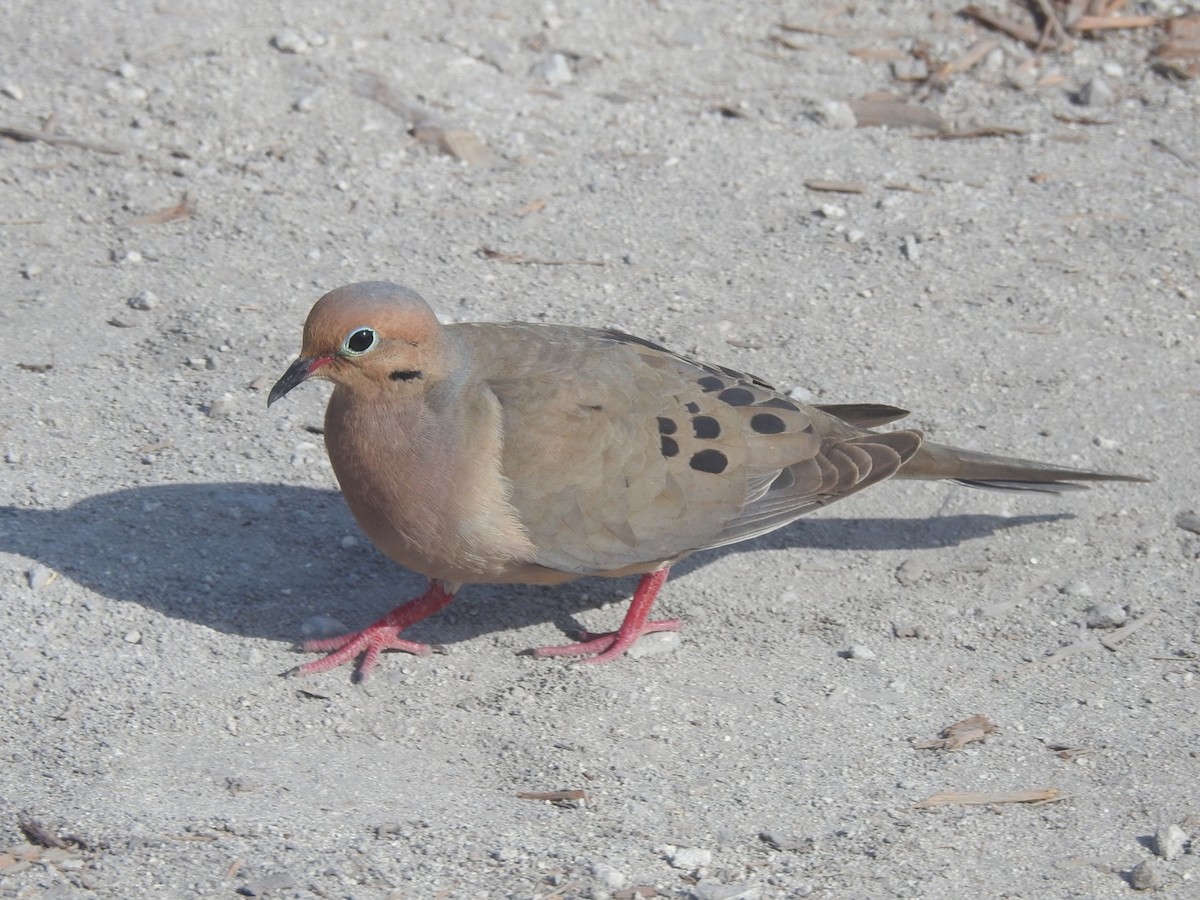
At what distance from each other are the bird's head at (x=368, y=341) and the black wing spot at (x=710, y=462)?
853mm

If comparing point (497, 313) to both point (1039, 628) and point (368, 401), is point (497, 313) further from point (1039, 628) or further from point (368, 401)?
point (1039, 628)

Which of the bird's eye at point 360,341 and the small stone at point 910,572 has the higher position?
the bird's eye at point 360,341

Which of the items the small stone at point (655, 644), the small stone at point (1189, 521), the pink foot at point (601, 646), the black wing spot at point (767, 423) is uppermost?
the black wing spot at point (767, 423)

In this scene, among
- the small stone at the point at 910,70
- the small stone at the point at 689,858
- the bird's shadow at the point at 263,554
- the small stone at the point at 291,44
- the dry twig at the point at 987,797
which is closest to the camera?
the small stone at the point at 689,858

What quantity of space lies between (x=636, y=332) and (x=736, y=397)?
4.76 ft

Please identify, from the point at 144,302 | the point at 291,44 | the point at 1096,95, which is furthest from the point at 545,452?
the point at 1096,95

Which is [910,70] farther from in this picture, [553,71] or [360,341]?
[360,341]

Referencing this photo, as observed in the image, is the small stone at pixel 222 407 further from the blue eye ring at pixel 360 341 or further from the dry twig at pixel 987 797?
the dry twig at pixel 987 797

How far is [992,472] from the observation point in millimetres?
5055

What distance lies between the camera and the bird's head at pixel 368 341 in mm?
4223

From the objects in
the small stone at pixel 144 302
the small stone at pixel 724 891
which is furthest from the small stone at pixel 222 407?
the small stone at pixel 724 891

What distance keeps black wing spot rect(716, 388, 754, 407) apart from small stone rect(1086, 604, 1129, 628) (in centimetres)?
131

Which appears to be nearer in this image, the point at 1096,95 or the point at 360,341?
the point at 360,341

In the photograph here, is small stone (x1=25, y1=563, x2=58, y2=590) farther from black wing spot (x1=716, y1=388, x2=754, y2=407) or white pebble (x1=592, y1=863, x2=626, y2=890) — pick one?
black wing spot (x1=716, y1=388, x2=754, y2=407)
